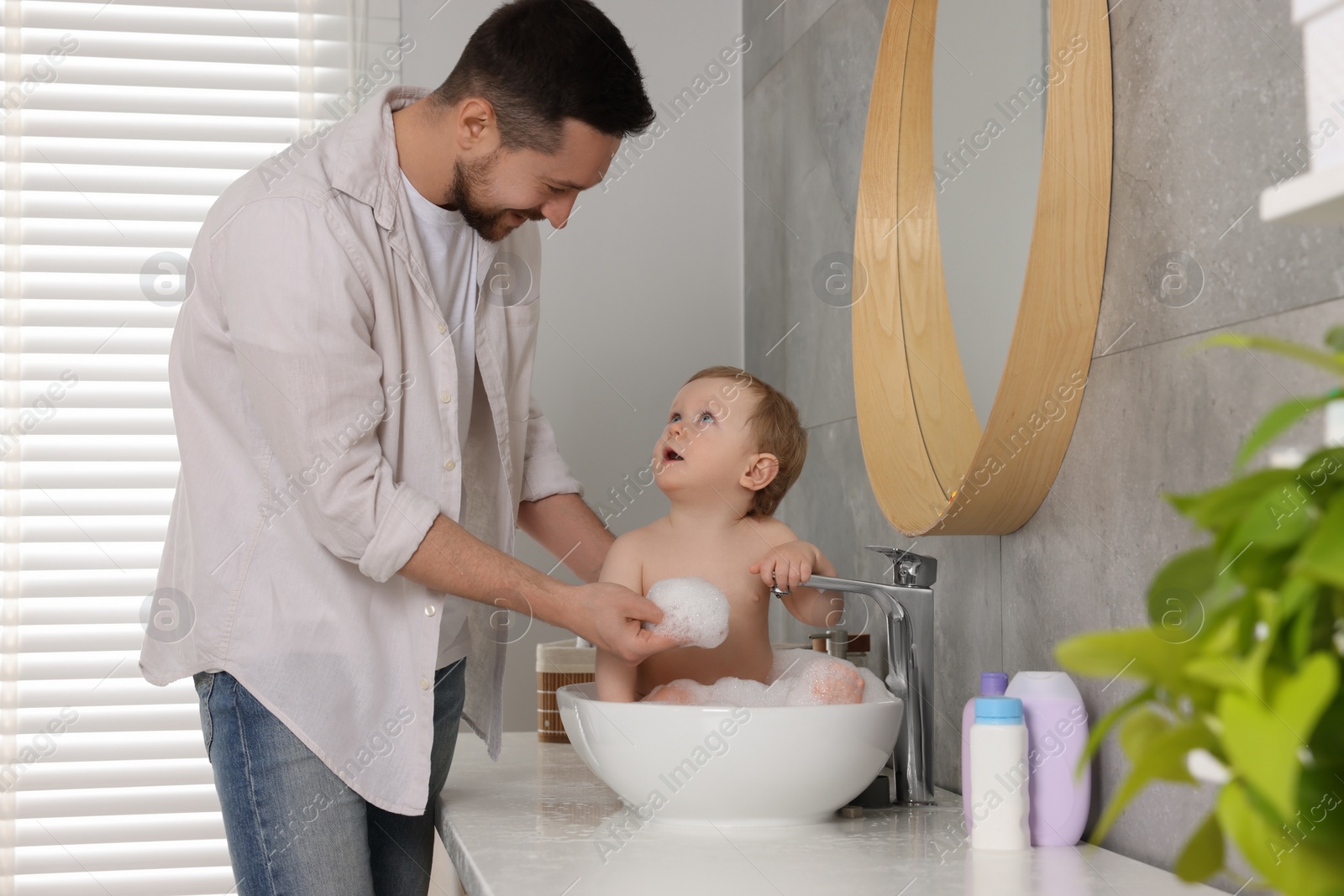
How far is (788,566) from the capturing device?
1153 mm

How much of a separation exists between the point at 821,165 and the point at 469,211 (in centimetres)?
81

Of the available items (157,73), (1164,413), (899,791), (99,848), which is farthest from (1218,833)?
(157,73)

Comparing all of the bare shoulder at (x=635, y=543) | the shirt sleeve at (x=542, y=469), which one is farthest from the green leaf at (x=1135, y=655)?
the shirt sleeve at (x=542, y=469)

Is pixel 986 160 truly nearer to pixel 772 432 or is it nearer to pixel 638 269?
pixel 772 432

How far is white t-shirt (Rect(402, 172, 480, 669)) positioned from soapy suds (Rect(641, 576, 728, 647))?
30cm

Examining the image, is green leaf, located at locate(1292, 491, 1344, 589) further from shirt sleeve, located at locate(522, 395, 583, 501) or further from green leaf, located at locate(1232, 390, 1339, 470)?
shirt sleeve, located at locate(522, 395, 583, 501)

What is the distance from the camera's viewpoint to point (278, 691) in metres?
1.12

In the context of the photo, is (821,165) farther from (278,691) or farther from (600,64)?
(278,691)

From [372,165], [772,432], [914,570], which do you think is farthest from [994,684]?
[372,165]

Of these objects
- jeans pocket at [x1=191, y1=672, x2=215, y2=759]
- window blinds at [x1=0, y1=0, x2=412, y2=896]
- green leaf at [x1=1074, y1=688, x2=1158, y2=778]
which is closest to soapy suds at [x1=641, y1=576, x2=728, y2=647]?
jeans pocket at [x1=191, y1=672, x2=215, y2=759]

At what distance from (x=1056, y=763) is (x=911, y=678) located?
7.7 inches

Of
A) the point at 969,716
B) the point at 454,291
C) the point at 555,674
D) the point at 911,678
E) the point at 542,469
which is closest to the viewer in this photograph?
the point at 969,716

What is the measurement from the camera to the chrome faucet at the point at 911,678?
1.15m

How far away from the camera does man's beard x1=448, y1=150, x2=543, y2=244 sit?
1251 millimetres
